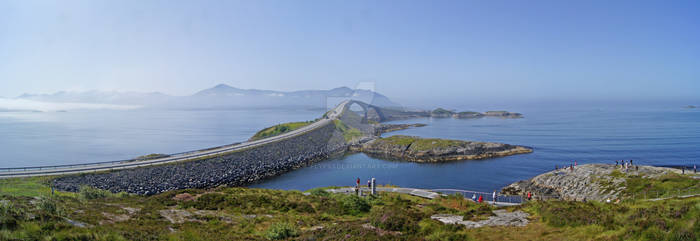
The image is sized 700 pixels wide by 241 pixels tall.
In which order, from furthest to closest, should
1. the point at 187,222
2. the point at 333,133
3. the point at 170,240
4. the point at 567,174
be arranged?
the point at 333,133 → the point at 567,174 → the point at 187,222 → the point at 170,240

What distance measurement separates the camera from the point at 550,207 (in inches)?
465

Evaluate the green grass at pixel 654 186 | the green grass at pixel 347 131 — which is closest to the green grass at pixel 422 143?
the green grass at pixel 347 131

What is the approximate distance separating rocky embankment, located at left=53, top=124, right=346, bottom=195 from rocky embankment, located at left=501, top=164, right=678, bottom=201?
29.8 meters

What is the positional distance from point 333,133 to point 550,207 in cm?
6518

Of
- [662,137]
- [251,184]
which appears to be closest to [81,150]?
[251,184]

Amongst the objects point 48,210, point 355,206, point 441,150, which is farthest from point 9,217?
point 441,150

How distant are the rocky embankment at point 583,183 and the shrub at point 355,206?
16.9 metres

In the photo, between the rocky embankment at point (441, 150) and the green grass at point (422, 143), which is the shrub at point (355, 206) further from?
the green grass at point (422, 143)

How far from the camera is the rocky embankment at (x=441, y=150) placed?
55.6 m

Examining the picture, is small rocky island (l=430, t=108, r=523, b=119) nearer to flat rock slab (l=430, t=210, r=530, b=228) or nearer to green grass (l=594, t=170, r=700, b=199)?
green grass (l=594, t=170, r=700, b=199)

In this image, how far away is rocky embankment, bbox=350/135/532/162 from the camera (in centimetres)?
5559

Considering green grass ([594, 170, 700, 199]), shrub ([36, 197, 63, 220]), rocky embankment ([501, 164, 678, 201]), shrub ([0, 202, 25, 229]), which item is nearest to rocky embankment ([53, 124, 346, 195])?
shrub ([36, 197, 63, 220])

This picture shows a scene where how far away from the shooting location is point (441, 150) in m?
57.3

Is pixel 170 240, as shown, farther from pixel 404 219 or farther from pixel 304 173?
pixel 304 173
